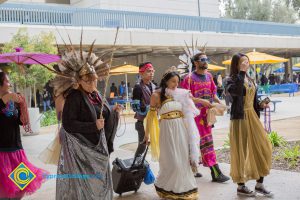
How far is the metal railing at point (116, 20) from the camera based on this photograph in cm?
1995

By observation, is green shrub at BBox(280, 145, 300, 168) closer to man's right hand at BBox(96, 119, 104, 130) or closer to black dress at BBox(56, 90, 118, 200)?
black dress at BBox(56, 90, 118, 200)

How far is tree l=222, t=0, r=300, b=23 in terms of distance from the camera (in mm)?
46312

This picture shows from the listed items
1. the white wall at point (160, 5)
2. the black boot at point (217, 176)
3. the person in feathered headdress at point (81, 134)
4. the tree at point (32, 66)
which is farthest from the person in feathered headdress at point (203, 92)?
the white wall at point (160, 5)

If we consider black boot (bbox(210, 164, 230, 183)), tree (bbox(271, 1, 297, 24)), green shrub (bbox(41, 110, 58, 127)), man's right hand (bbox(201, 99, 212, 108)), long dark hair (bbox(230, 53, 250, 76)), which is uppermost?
tree (bbox(271, 1, 297, 24))

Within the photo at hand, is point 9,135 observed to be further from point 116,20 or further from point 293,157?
point 116,20

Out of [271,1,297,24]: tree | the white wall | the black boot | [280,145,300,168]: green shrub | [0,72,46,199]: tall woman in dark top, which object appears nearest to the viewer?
[0,72,46,199]: tall woman in dark top

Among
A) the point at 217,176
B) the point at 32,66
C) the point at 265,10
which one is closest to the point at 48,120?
the point at 32,66

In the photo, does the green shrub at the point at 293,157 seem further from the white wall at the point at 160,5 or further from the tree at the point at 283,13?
the tree at the point at 283,13

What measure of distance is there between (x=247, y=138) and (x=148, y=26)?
1959cm

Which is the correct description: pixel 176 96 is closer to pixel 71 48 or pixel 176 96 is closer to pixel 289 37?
pixel 71 48

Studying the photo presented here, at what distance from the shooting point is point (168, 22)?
25.2 meters

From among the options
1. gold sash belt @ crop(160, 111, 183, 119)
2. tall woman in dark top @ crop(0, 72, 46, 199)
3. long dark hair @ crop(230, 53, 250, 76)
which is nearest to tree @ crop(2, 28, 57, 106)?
tall woman in dark top @ crop(0, 72, 46, 199)

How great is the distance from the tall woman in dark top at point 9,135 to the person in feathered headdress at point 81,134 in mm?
1042

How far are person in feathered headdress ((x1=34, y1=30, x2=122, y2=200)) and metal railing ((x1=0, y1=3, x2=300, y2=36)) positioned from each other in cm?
1348
